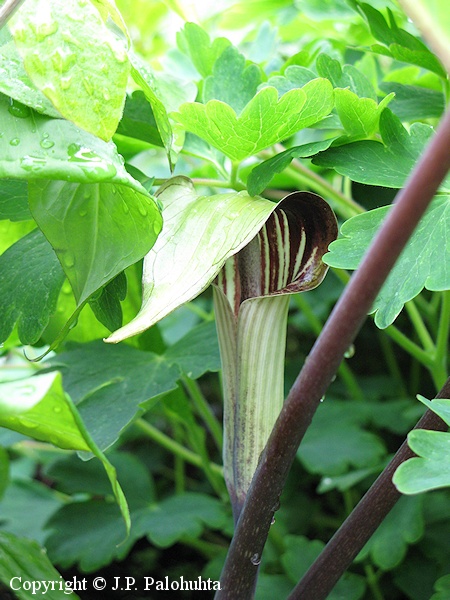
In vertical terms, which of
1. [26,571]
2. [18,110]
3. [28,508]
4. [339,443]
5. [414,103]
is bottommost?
[28,508]

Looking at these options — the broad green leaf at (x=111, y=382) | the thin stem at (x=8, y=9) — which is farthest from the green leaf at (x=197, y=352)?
the thin stem at (x=8, y=9)

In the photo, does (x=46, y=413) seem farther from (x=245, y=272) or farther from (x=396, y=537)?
(x=396, y=537)

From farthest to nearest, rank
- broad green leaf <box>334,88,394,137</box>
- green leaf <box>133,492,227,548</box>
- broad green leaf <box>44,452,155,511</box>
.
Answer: broad green leaf <box>44,452,155,511</box>, green leaf <box>133,492,227,548</box>, broad green leaf <box>334,88,394,137</box>

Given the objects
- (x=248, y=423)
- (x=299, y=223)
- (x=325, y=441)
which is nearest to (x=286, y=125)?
(x=299, y=223)

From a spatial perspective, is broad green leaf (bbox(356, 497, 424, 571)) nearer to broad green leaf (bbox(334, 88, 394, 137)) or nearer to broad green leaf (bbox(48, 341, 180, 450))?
broad green leaf (bbox(48, 341, 180, 450))

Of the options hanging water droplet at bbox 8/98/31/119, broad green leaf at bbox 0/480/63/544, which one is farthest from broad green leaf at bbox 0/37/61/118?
broad green leaf at bbox 0/480/63/544

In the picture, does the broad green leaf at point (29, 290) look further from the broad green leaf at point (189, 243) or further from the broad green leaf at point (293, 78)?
the broad green leaf at point (293, 78)

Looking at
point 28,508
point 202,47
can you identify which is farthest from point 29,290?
point 28,508
